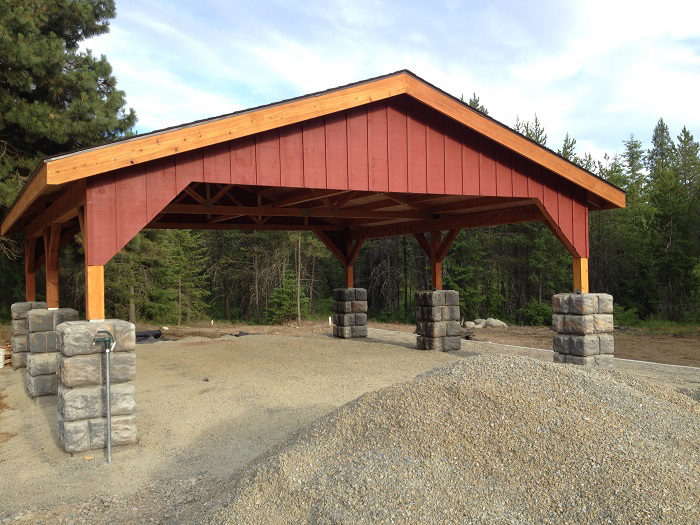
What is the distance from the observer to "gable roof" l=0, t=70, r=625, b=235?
5634mm

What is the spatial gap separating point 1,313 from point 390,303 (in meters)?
19.7

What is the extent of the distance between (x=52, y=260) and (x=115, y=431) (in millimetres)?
4522

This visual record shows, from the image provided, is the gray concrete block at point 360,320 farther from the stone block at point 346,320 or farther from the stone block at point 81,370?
the stone block at point 81,370

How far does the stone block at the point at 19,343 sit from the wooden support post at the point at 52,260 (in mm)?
2222

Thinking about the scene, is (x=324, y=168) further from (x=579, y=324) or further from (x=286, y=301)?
(x=286, y=301)

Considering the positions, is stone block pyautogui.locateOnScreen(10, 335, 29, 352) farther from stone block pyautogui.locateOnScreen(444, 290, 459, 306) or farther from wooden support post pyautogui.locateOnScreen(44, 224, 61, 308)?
stone block pyautogui.locateOnScreen(444, 290, 459, 306)

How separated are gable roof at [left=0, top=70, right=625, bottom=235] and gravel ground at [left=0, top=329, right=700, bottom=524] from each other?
3003 millimetres

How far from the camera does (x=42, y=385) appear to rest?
27.8 feet

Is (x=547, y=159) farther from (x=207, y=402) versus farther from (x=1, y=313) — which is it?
(x=1, y=313)

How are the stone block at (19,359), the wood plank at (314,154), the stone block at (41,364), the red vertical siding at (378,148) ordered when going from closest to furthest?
the wood plank at (314,154) → the red vertical siding at (378,148) → the stone block at (41,364) → the stone block at (19,359)

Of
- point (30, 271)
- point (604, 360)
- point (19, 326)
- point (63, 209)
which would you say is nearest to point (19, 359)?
point (19, 326)

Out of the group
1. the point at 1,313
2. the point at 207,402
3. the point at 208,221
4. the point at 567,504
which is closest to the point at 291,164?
the point at 207,402

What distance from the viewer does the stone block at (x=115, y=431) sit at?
553 centimetres

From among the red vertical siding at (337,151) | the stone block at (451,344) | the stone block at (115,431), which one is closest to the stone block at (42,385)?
the stone block at (115,431)
